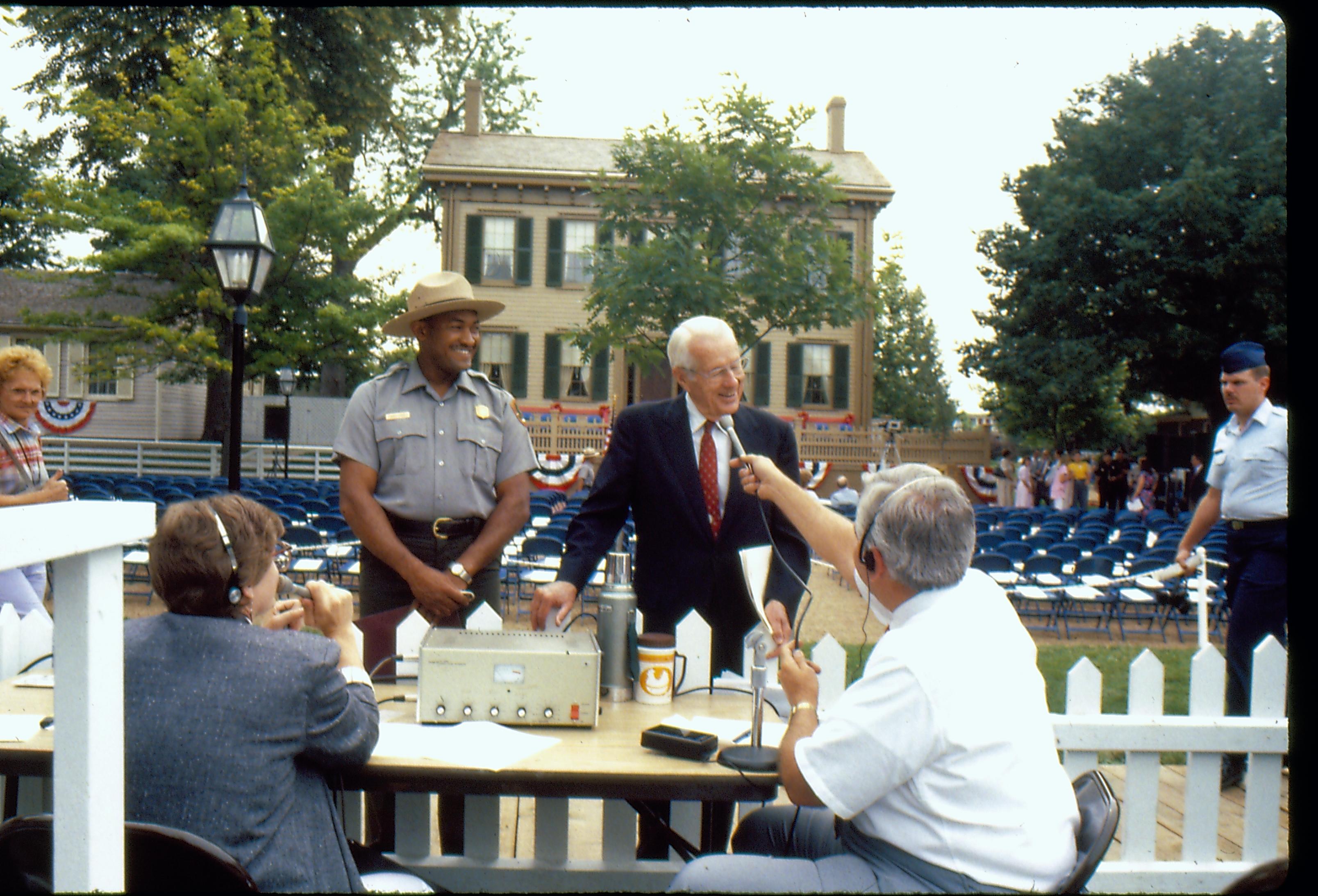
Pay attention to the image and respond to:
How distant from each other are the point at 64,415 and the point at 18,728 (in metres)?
29.3

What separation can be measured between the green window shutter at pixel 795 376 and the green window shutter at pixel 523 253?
7.75 m

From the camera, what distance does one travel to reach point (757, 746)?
2.26 m

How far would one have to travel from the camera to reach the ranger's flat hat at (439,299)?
11.5 ft

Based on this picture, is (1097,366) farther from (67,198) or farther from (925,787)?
(925,787)

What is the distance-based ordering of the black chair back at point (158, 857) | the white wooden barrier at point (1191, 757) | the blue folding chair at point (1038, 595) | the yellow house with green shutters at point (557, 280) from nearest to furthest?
1. the black chair back at point (158, 857)
2. the white wooden barrier at point (1191, 757)
3. the blue folding chair at point (1038, 595)
4. the yellow house with green shutters at point (557, 280)

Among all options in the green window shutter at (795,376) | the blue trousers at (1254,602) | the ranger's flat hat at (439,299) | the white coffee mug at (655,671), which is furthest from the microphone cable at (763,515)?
the green window shutter at (795,376)

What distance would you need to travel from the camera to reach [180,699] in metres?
1.79

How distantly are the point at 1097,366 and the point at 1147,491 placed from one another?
3.83 m

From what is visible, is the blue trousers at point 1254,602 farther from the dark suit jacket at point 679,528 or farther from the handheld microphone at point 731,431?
the handheld microphone at point 731,431

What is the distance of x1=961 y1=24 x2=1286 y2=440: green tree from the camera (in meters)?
23.5

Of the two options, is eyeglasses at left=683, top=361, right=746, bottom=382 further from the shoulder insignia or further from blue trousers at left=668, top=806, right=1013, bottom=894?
blue trousers at left=668, top=806, right=1013, bottom=894

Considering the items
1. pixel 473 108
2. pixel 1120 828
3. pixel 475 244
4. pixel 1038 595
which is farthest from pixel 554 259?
pixel 1120 828

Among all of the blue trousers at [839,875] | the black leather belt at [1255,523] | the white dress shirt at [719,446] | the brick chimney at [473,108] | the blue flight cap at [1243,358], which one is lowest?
the blue trousers at [839,875]

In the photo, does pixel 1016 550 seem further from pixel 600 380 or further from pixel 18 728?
pixel 600 380
